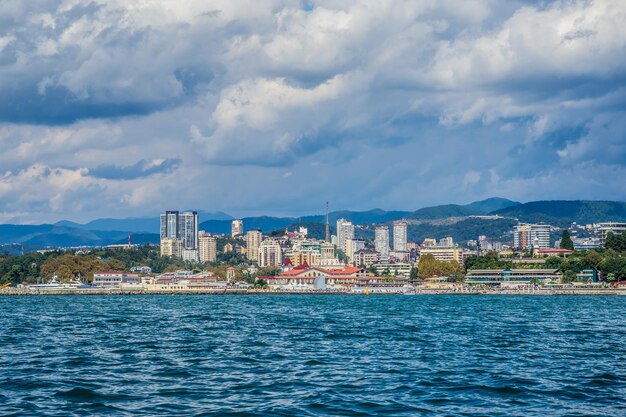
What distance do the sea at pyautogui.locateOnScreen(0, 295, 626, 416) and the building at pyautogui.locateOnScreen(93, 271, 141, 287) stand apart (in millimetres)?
111619

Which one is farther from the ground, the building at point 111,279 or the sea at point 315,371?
the building at point 111,279

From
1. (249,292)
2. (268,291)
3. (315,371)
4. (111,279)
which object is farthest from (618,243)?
(315,371)

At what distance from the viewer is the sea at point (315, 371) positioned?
2320cm

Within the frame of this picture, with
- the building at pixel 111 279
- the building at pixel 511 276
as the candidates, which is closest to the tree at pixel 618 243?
the building at pixel 511 276

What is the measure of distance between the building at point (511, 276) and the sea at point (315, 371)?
100057 mm

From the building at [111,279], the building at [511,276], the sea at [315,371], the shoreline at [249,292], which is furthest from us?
the building at [111,279]

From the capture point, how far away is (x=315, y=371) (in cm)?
2953

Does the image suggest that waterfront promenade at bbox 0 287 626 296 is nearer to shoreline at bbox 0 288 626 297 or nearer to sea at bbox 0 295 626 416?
shoreline at bbox 0 288 626 297

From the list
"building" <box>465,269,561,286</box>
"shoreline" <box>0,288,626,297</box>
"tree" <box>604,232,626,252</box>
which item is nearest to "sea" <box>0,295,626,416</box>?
"shoreline" <box>0,288,626,297</box>

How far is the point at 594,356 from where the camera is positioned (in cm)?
3378

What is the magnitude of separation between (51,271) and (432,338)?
454ft

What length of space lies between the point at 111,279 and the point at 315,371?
137 meters

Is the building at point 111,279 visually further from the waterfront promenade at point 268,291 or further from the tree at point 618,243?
the tree at point 618,243

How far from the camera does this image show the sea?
→ 23.2 m
